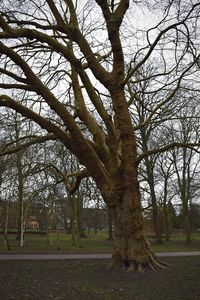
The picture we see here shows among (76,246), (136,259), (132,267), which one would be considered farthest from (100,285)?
(76,246)

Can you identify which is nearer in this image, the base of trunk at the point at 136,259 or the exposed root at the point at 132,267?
the exposed root at the point at 132,267

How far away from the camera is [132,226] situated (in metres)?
10.4

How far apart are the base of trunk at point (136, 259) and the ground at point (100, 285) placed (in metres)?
0.32

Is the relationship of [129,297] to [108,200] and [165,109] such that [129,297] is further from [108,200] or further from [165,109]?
[165,109]

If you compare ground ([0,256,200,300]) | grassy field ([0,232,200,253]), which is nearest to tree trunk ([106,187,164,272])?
ground ([0,256,200,300])

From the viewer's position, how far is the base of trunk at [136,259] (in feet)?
33.0

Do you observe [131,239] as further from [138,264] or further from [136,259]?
[138,264]

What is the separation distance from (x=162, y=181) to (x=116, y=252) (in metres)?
26.7

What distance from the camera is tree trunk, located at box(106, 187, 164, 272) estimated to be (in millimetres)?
10203

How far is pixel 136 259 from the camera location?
33.2 feet

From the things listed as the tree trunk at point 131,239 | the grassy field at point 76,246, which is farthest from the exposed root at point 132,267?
the grassy field at point 76,246

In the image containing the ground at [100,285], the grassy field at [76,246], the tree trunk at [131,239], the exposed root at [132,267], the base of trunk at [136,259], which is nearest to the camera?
the ground at [100,285]

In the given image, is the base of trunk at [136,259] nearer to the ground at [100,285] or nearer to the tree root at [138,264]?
the tree root at [138,264]

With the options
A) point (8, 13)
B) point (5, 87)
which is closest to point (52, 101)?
point (5, 87)
